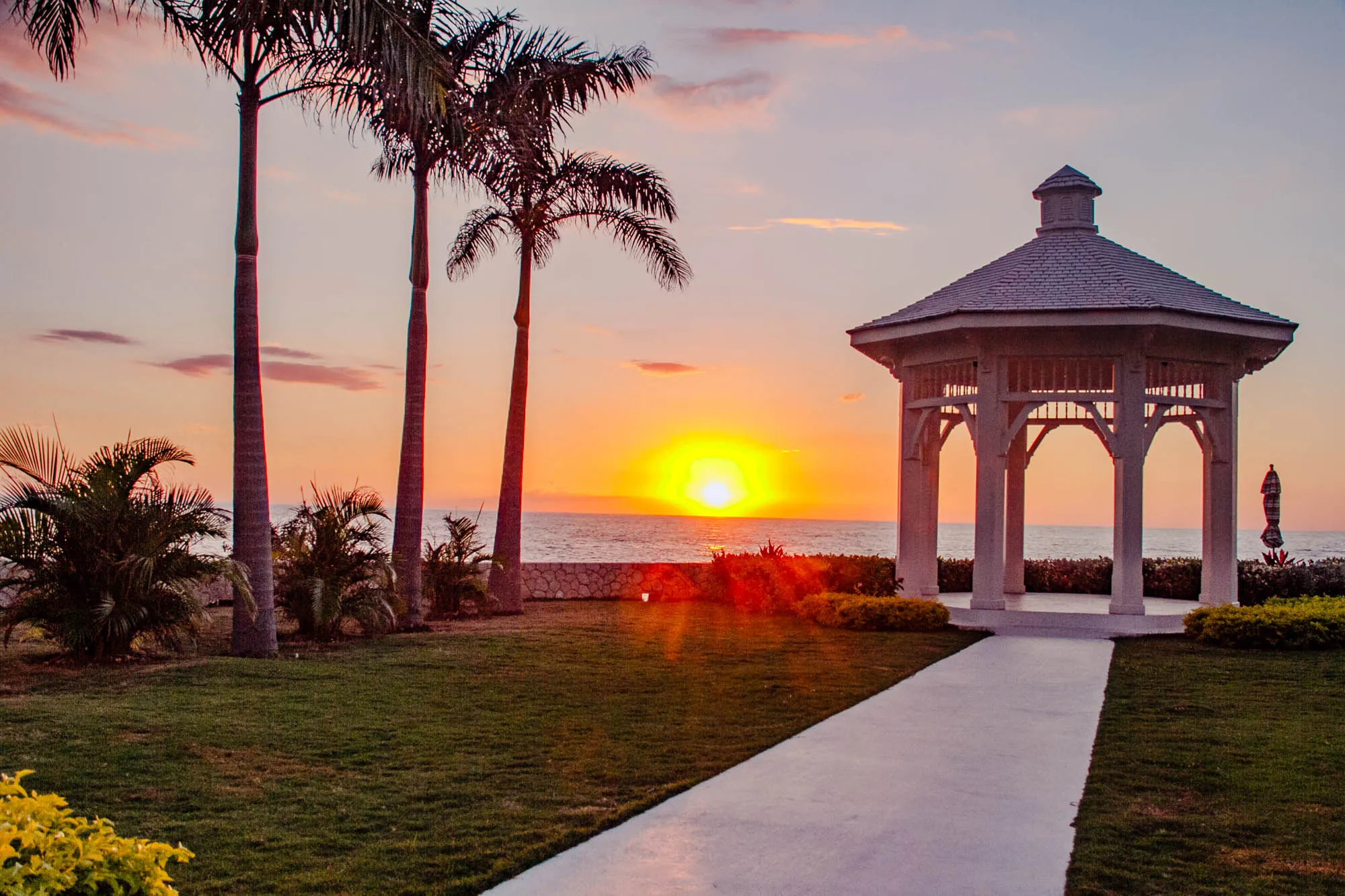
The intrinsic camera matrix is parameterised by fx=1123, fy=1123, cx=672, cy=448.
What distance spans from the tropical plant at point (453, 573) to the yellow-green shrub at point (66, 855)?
51.1 ft

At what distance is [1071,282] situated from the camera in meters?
16.9

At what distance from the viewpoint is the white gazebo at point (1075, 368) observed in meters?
16.0

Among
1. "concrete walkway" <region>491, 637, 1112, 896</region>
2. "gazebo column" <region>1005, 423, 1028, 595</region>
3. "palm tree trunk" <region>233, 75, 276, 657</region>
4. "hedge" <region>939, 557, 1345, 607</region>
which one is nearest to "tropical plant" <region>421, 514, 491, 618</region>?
"palm tree trunk" <region>233, 75, 276, 657</region>

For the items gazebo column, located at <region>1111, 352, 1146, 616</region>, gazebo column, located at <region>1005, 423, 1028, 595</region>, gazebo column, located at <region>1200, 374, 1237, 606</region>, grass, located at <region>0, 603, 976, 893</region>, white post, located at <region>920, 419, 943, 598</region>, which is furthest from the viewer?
gazebo column, located at <region>1005, 423, 1028, 595</region>

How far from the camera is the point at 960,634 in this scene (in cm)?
1562

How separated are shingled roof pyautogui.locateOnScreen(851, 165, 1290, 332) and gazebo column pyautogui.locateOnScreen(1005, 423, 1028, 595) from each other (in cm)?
333

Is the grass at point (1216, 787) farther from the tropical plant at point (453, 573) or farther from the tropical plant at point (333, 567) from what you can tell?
the tropical plant at point (453, 573)

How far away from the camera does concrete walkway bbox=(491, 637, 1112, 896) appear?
5168 millimetres

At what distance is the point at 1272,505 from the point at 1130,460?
5733 mm

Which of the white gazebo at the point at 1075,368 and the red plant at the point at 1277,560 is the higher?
the white gazebo at the point at 1075,368

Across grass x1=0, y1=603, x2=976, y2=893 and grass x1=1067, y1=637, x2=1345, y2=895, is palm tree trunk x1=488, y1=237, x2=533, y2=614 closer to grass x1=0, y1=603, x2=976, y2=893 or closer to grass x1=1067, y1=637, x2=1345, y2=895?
grass x1=0, y1=603, x2=976, y2=893

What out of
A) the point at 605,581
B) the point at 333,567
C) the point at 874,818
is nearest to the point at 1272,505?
the point at 605,581

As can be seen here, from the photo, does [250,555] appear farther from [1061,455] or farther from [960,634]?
[1061,455]

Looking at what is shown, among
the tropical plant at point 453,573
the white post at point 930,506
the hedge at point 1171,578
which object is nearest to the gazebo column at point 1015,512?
the hedge at point 1171,578
